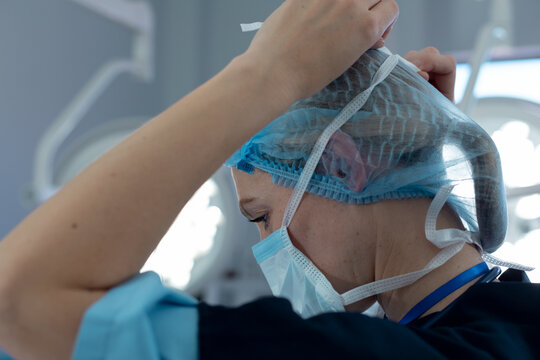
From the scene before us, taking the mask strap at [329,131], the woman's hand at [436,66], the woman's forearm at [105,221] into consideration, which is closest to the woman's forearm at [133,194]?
the woman's forearm at [105,221]

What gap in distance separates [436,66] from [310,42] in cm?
52

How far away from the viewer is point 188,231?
203 centimetres

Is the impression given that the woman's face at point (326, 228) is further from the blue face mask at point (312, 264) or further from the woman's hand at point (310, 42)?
the woman's hand at point (310, 42)

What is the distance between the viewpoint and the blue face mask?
3.05 ft

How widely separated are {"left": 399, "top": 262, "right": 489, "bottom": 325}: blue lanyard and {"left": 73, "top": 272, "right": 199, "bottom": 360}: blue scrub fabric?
1.38 feet

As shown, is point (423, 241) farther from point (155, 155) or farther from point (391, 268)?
point (155, 155)

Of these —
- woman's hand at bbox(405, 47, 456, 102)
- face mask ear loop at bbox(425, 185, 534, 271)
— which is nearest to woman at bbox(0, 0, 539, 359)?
face mask ear loop at bbox(425, 185, 534, 271)

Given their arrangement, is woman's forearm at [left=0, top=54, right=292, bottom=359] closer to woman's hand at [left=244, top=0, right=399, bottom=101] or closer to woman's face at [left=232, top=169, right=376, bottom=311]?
woman's hand at [left=244, top=0, right=399, bottom=101]

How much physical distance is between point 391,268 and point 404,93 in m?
0.31

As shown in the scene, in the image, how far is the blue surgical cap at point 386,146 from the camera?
928mm

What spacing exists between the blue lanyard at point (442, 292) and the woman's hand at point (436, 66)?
0.42 metres

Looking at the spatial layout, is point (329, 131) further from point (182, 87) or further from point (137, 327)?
point (182, 87)

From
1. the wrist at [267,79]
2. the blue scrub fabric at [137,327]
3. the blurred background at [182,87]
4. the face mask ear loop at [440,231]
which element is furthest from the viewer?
the blurred background at [182,87]

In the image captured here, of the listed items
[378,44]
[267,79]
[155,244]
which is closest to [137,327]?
[155,244]
